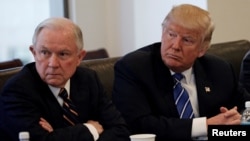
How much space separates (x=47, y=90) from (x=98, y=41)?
287cm

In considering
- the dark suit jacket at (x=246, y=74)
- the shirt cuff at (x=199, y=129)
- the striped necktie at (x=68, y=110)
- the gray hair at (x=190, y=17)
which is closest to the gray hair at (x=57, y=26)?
the striped necktie at (x=68, y=110)

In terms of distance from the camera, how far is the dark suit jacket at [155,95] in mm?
2410

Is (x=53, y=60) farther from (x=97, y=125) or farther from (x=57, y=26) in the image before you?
(x=97, y=125)

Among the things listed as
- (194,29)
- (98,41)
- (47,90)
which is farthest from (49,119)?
(98,41)

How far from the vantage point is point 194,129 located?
2383 mm

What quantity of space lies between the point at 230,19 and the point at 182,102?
2.31 m

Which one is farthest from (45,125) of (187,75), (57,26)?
(187,75)

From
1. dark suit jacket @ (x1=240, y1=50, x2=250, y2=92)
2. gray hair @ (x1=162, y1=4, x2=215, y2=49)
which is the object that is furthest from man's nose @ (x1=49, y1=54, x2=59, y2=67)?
dark suit jacket @ (x1=240, y1=50, x2=250, y2=92)

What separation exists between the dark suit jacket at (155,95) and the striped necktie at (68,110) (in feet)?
1.08

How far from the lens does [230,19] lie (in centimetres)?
469

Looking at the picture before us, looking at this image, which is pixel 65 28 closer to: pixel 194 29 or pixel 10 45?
pixel 194 29

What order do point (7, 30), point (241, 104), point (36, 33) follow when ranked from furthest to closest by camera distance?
point (7, 30), point (241, 104), point (36, 33)

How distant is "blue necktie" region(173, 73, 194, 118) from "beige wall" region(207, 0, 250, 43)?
2019 millimetres

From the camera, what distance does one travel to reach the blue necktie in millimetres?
2545
